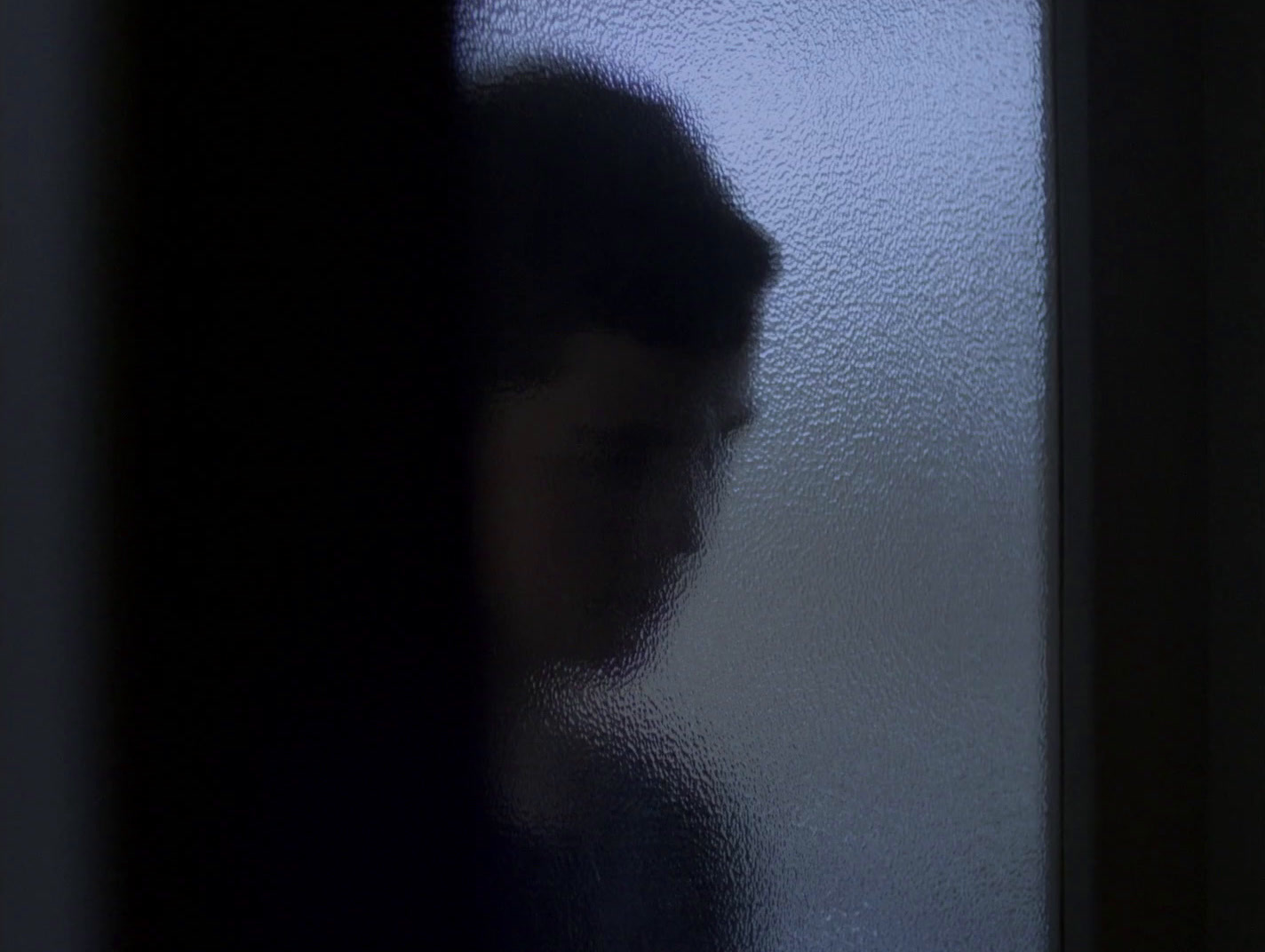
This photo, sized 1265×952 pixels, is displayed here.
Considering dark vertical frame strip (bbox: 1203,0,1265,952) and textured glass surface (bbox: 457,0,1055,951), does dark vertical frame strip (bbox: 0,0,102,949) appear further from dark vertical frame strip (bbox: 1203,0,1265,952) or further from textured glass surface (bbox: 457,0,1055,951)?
dark vertical frame strip (bbox: 1203,0,1265,952)

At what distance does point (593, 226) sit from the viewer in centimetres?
60

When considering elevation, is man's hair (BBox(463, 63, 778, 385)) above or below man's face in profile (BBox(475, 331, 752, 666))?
above

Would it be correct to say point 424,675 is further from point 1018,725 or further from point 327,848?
point 1018,725

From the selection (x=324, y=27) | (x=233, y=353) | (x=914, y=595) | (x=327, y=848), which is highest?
(x=324, y=27)

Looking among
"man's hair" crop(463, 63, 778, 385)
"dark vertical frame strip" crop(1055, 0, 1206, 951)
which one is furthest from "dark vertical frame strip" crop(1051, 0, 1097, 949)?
"man's hair" crop(463, 63, 778, 385)

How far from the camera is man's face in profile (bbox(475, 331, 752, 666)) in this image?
585 millimetres

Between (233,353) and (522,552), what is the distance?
7.4 inches

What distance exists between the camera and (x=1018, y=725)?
0.63 metres

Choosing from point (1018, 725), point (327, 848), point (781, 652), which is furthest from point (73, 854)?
point (1018, 725)

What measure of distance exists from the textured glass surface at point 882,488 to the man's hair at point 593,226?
2 centimetres

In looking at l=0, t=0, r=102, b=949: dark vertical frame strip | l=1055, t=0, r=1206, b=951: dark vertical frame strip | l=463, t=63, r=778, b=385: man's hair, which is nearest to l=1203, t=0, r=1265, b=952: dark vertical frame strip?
l=1055, t=0, r=1206, b=951: dark vertical frame strip

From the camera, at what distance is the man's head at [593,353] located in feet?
1.92

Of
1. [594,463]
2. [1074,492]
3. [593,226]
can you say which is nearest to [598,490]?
[594,463]

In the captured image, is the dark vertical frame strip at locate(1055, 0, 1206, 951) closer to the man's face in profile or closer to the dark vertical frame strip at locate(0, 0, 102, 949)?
the man's face in profile
